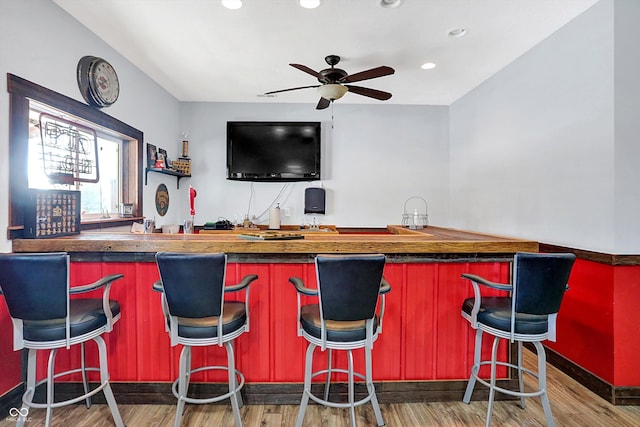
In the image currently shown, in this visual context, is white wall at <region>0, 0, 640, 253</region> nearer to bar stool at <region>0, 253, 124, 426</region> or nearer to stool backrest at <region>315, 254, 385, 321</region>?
bar stool at <region>0, 253, 124, 426</region>

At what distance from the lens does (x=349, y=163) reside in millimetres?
4820


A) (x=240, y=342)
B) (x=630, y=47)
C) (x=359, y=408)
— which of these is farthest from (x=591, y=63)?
(x=240, y=342)

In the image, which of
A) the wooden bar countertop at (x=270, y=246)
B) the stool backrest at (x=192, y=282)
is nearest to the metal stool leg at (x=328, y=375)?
the wooden bar countertop at (x=270, y=246)

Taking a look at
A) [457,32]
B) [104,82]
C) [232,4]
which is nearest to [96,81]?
[104,82]

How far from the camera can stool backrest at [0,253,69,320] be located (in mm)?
1566

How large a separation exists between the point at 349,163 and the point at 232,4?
110 inches

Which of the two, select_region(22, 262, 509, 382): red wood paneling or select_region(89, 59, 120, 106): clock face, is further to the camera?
select_region(89, 59, 120, 106): clock face

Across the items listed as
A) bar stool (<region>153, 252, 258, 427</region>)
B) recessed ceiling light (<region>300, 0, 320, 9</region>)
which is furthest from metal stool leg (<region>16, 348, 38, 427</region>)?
recessed ceiling light (<region>300, 0, 320, 9</region>)

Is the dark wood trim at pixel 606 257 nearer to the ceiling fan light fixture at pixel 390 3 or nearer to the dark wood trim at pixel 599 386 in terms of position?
the dark wood trim at pixel 599 386

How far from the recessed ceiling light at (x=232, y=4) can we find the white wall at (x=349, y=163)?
2.34 meters

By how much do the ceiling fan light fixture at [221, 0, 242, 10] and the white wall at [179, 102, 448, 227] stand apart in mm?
2336

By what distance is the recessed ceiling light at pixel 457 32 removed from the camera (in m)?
2.72

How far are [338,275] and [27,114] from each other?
2404 mm

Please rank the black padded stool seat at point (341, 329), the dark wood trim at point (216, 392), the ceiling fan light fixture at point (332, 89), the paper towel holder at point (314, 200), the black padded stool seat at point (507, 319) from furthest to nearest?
the paper towel holder at point (314, 200), the ceiling fan light fixture at point (332, 89), the dark wood trim at point (216, 392), the black padded stool seat at point (507, 319), the black padded stool seat at point (341, 329)
